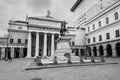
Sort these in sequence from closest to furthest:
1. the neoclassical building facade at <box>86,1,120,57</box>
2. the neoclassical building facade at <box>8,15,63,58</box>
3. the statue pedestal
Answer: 1. the statue pedestal
2. the neoclassical building facade at <box>86,1,120,57</box>
3. the neoclassical building facade at <box>8,15,63,58</box>

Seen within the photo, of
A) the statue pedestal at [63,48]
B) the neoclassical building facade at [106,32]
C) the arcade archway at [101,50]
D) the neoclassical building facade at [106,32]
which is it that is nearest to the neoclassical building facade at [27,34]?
the neoclassical building facade at [106,32]

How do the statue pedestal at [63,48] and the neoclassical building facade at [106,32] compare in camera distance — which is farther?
the neoclassical building facade at [106,32]

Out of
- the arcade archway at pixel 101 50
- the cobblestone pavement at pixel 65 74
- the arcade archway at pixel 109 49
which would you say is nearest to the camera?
the cobblestone pavement at pixel 65 74

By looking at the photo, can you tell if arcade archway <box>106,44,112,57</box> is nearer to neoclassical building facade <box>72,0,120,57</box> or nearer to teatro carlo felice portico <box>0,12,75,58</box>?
neoclassical building facade <box>72,0,120,57</box>

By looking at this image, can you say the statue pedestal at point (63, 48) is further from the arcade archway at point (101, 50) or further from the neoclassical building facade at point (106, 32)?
the arcade archway at point (101, 50)

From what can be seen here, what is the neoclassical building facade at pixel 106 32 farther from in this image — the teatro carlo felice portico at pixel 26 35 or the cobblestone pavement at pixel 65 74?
the cobblestone pavement at pixel 65 74

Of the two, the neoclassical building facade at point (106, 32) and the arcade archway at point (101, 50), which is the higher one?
the neoclassical building facade at point (106, 32)

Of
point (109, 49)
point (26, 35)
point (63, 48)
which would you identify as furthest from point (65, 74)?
point (26, 35)

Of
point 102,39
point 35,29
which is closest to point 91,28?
point 102,39

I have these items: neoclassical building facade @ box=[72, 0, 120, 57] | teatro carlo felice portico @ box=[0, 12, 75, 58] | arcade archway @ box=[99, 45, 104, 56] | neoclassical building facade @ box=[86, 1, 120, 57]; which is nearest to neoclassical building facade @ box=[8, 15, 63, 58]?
teatro carlo felice portico @ box=[0, 12, 75, 58]

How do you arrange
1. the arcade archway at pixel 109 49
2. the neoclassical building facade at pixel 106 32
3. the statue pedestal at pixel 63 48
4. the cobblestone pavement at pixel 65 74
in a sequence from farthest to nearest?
the arcade archway at pixel 109 49 < the neoclassical building facade at pixel 106 32 < the statue pedestal at pixel 63 48 < the cobblestone pavement at pixel 65 74

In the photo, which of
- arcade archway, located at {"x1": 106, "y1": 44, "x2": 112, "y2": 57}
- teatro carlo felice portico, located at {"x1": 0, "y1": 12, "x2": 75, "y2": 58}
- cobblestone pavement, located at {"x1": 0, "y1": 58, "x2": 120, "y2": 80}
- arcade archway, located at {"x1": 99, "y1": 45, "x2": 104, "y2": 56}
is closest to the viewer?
cobblestone pavement, located at {"x1": 0, "y1": 58, "x2": 120, "y2": 80}

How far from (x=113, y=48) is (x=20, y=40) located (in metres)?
37.2

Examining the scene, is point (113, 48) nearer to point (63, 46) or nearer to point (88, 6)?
point (63, 46)
